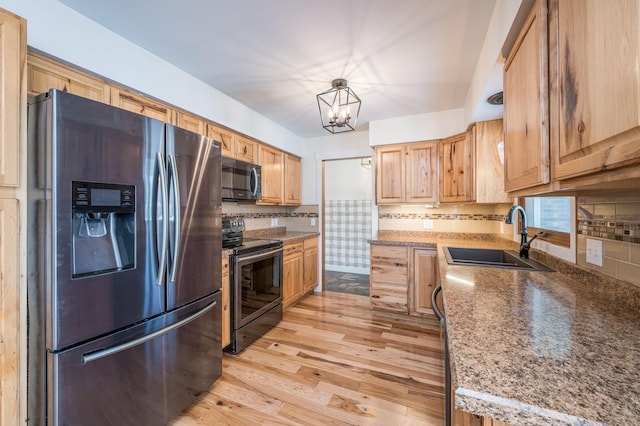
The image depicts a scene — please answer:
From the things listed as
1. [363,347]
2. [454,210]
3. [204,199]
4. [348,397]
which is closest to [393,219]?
[454,210]

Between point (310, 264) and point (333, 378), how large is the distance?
1.87 metres

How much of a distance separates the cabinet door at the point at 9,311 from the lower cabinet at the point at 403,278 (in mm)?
2728

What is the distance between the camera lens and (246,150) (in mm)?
2998

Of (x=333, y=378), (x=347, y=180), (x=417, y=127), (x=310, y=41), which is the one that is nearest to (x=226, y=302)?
(x=333, y=378)

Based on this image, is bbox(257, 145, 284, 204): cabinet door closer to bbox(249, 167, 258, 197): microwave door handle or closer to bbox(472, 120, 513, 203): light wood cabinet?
bbox(249, 167, 258, 197): microwave door handle

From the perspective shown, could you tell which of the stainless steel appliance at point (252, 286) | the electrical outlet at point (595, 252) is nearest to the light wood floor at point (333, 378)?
the stainless steel appliance at point (252, 286)

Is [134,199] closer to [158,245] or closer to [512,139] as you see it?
[158,245]

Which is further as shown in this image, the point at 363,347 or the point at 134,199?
the point at 363,347

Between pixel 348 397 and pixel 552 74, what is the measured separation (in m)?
2.01

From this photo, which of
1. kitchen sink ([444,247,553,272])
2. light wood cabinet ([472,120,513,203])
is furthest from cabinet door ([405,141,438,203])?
kitchen sink ([444,247,553,272])

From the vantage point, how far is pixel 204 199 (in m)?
1.78

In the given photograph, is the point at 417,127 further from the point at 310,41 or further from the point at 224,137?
the point at 224,137

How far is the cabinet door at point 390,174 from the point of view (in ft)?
10.7

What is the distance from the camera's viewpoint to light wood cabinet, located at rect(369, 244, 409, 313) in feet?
9.75
